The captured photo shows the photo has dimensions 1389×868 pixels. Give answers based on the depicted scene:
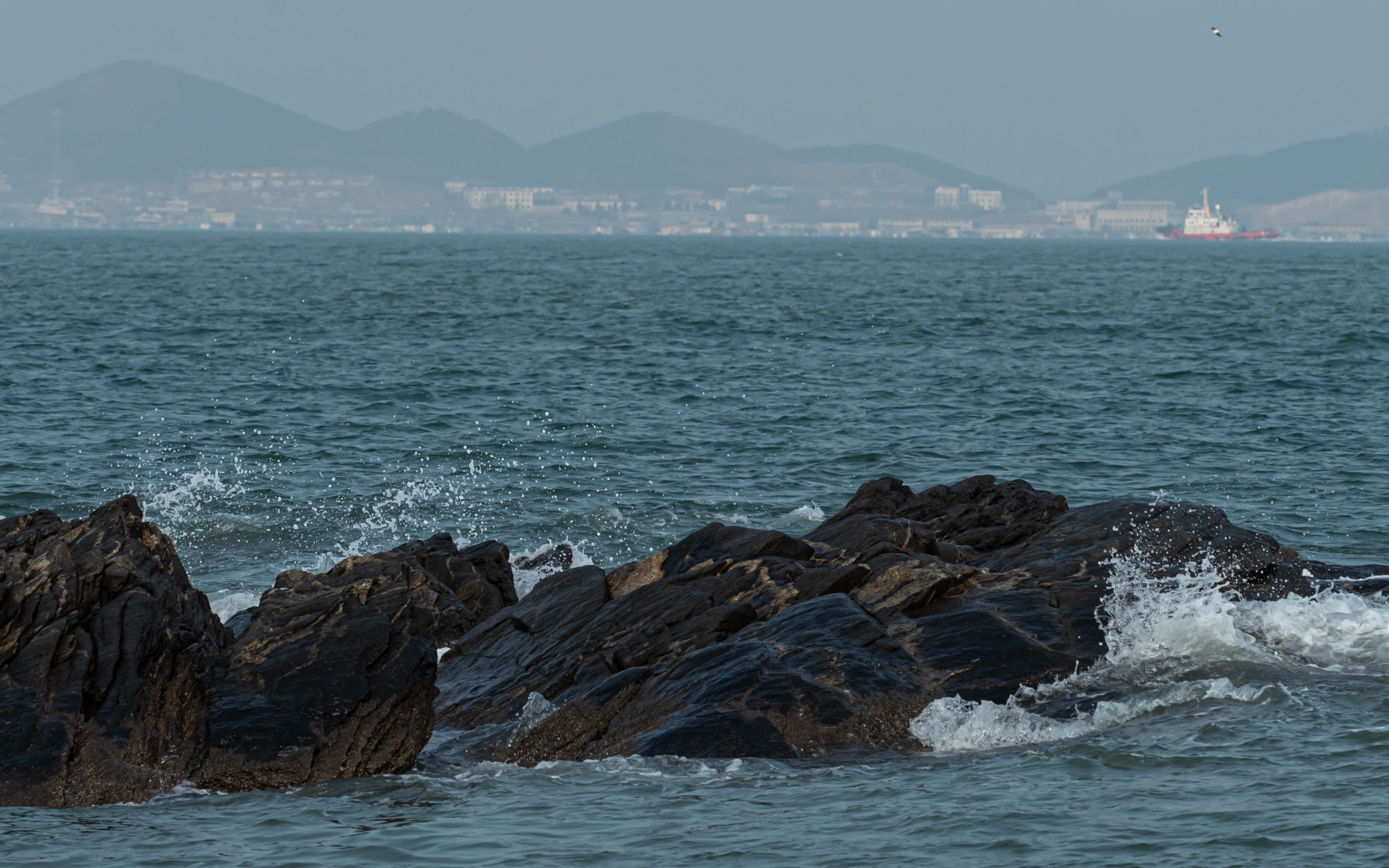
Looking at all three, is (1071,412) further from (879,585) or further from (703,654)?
(703,654)

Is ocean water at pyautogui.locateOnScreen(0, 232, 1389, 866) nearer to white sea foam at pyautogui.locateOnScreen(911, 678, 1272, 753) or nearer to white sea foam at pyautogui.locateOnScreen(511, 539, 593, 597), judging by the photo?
white sea foam at pyautogui.locateOnScreen(911, 678, 1272, 753)

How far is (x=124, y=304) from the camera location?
70.5 meters

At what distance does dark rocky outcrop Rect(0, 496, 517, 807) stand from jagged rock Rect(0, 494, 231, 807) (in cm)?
1

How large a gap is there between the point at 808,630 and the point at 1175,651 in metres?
4.65

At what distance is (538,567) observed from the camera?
874 inches

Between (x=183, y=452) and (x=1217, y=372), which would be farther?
(x=1217, y=372)

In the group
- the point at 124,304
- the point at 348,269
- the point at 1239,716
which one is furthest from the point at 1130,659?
the point at 348,269

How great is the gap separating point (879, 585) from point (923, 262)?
143999mm

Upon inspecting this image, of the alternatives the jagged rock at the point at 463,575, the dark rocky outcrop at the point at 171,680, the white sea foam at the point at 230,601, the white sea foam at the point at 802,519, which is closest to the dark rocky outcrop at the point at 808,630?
the jagged rock at the point at 463,575

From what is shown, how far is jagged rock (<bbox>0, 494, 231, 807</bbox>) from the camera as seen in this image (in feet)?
40.3

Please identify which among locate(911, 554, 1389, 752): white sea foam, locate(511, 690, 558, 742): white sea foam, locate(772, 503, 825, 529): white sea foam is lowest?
locate(772, 503, 825, 529): white sea foam

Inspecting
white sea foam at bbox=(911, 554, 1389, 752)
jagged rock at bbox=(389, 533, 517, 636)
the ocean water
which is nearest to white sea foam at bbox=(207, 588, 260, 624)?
the ocean water

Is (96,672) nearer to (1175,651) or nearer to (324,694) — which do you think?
(324,694)

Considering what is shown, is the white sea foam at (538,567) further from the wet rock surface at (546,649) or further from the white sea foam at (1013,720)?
the white sea foam at (1013,720)
